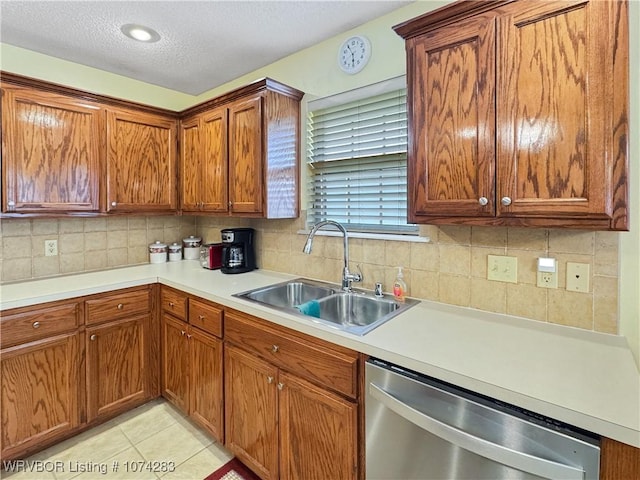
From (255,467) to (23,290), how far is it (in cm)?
166

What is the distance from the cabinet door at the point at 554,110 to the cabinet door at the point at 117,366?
2.27 meters

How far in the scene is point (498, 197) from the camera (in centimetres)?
124

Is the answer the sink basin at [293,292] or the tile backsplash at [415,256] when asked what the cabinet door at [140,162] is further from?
the sink basin at [293,292]

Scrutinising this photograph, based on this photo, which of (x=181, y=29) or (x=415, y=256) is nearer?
(x=415, y=256)

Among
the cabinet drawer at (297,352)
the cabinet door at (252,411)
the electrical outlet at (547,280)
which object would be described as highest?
the electrical outlet at (547,280)

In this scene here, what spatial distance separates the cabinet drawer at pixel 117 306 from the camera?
6.78 ft

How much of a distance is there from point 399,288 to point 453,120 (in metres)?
0.85

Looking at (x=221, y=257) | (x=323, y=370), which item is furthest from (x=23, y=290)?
(x=323, y=370)

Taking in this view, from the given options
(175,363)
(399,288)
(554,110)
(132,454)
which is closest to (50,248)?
(175,363)

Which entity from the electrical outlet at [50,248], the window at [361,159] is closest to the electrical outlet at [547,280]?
the window at [361,159]

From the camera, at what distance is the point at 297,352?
147cm

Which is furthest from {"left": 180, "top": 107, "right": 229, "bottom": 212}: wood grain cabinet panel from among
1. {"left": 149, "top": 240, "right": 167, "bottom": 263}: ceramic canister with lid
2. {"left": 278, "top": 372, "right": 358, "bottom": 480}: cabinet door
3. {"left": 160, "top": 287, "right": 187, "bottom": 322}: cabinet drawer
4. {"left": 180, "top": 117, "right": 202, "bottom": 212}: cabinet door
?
{"left": 278, "top": 372, "right": 358, "bottom": 480}: cabinet door

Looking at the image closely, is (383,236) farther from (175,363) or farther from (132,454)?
(132,454)

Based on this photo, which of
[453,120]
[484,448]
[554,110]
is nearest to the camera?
[484,448]
